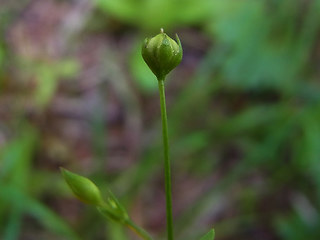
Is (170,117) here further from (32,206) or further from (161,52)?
(161,52)

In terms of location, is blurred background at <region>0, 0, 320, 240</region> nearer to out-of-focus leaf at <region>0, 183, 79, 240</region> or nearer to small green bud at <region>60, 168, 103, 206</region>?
out-of-focus leaf at <region>0, 183, 79, 240</region>

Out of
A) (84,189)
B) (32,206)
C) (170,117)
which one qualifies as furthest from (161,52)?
(170,117)

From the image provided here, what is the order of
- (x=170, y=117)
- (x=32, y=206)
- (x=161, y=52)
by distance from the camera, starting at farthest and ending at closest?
(x=170, y=117) → (x=32, y=206) → (x=161, y=52)

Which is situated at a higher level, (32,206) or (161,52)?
(32,206)

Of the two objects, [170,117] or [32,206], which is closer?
[32,206]

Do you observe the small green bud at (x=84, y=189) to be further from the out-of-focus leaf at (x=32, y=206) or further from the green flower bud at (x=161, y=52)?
the out-of-focus leaf at (x=32, y=206)

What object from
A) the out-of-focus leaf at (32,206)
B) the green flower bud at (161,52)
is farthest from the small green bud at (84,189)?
the out-of-focus leaf at (32,206)

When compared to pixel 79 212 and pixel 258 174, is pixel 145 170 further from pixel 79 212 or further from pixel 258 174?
pixel 258 174
